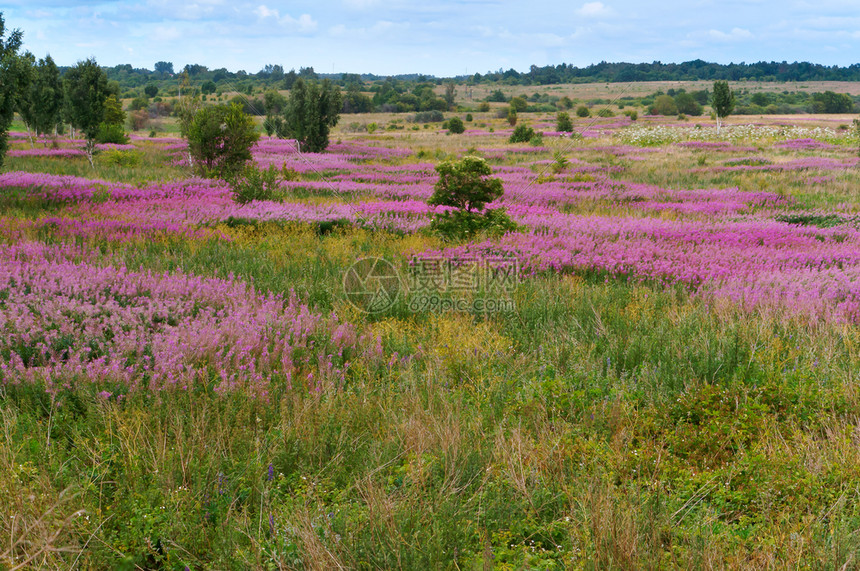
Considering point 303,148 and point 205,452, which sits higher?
point 303,148

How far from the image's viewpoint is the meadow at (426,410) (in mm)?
2367

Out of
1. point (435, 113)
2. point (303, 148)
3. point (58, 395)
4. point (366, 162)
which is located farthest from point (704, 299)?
point (435, 113)

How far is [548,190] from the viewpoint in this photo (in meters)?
17.5

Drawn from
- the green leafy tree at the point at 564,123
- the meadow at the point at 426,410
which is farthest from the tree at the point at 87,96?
the green leafy tree at the point at 564,123

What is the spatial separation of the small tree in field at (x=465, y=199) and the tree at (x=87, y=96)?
19.1 metres

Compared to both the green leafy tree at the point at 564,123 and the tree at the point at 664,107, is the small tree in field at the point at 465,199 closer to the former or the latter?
the green leafy tree at the point at 564,123

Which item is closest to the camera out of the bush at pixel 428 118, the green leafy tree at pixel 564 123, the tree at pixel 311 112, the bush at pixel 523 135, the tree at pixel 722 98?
the tree at pixel 311 112

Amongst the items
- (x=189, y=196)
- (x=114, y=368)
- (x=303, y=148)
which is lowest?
(x=114, y=368)

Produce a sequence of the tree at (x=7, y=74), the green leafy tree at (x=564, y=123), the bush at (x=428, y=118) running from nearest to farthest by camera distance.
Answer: the tree at (x=7, y=74)
the green leafy tree at (x=564, y=123)
the bush at (x=428, y=118)

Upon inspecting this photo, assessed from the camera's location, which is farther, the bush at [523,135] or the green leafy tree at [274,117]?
the bush at [523,135]

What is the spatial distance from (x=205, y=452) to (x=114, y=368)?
1288 millimetres

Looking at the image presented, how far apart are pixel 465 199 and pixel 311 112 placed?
76.6 ft

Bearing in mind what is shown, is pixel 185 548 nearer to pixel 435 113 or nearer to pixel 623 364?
pixel 623 364

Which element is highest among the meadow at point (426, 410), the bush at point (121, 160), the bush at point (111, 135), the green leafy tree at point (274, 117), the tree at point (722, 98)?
the tree at point (722, 98)
